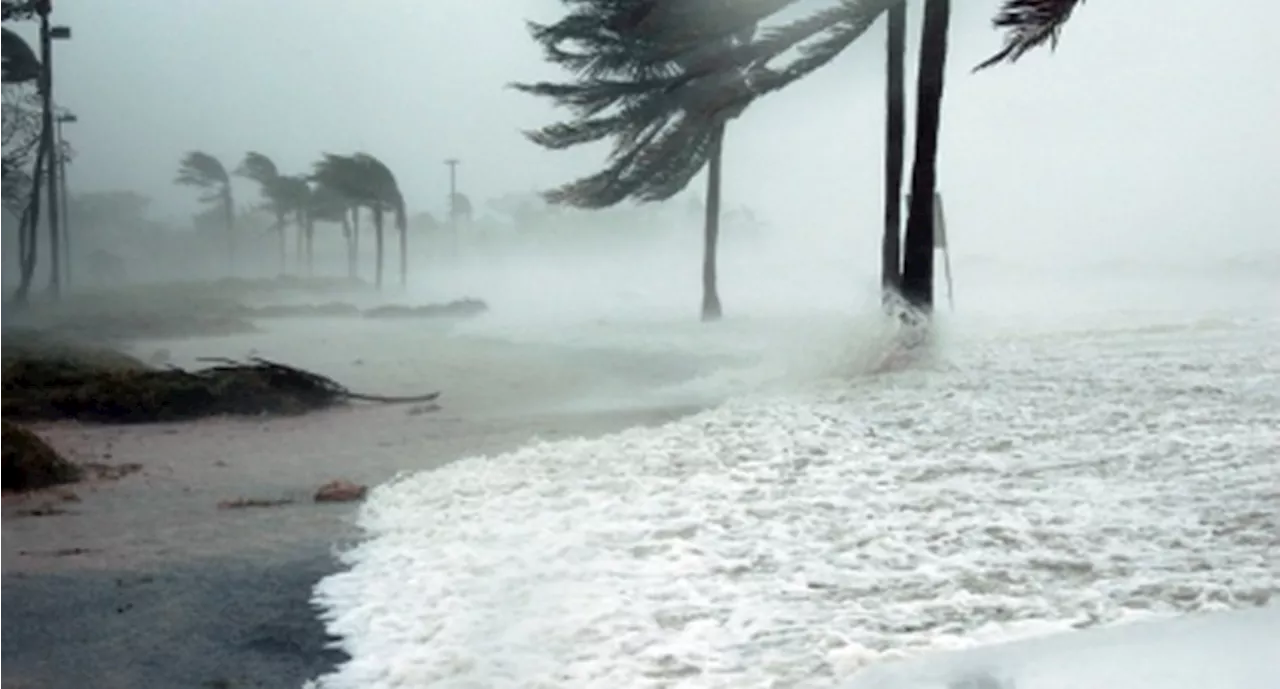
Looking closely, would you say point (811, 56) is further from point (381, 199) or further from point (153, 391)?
point (381, 199)

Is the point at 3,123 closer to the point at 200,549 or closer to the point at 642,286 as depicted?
the point at 642,286

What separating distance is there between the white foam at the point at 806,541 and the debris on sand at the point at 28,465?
1651 millimetres

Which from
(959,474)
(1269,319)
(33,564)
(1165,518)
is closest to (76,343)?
(33,564)

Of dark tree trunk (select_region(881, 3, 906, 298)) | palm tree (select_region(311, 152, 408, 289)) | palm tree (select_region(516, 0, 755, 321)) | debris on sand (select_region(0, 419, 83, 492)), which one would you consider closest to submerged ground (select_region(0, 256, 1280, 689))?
debris on sand (select_region(0, 419, 83, 492))

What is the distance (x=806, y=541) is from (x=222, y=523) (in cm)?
215

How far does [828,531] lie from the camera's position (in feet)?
13.3

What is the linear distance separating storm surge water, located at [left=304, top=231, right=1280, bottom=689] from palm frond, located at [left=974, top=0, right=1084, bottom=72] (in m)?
1.79

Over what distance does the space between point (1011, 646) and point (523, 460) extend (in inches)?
128

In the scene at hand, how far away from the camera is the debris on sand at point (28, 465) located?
5.52m

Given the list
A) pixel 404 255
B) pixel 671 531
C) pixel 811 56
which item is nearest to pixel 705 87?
pixel 811 56

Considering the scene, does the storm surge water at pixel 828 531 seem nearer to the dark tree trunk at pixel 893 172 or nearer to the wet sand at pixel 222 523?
the wet sand at pixel 222 523

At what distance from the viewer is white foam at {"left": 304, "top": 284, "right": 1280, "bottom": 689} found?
290 cm

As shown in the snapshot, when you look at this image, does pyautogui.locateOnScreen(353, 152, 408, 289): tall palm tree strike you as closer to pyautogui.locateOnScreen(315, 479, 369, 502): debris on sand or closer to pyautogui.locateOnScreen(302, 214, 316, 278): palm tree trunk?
pyautogui.locateOnScreen(302, 214, 316, 278): palm tree trunk

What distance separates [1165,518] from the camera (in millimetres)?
4062
